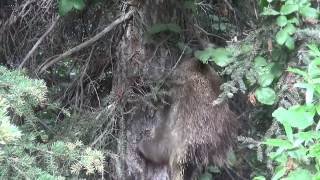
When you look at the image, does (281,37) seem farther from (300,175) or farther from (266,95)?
(300,175)

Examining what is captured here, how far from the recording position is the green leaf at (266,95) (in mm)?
1229

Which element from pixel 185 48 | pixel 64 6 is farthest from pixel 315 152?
pixel 64 6

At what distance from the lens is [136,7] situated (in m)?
1.64

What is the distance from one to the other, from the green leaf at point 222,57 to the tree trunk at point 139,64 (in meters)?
0.32

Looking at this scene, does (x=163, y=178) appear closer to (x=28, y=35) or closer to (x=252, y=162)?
(x=252, y=162)

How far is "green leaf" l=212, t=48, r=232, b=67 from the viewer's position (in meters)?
1.31

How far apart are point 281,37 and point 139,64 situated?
635mm

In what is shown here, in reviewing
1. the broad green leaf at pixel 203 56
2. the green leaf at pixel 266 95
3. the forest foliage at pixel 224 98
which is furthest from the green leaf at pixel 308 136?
the broad green leaf at pixel 203 56

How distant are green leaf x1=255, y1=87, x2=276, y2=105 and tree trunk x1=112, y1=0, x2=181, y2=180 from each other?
0.47 m

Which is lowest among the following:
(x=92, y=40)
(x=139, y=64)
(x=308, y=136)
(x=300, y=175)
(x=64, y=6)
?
(x=300, y=175)

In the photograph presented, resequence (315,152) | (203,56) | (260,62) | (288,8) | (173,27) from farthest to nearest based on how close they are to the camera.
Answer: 1. (173,27)
2. (203,56)
3. (260,62)
4. (288,8)
5. (315,152)

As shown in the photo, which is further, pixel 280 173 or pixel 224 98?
pixel 224 98

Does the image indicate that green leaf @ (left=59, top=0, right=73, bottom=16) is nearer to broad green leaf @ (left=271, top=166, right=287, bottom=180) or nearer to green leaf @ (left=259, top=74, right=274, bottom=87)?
green leaf @ (left=259, top=74, right=274, bottom=87)

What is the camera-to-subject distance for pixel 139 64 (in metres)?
1.62
